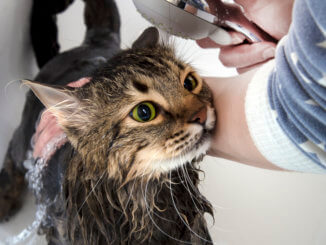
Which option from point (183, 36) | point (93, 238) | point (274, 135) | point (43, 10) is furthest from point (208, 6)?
point (43, 10)

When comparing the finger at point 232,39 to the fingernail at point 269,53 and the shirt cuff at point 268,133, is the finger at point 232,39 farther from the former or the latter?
the shirt cuff at point 268,133

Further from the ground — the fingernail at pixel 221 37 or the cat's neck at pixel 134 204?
the fingernail at pixel 221 37

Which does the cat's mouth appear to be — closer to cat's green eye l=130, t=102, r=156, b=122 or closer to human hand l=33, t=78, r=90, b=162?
cat's green eye l=130, t=102, r=156, b=122

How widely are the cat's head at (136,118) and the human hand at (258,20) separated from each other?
0.66 ft

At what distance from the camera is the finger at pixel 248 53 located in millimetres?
715

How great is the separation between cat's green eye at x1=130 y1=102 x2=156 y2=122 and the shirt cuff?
20 cm

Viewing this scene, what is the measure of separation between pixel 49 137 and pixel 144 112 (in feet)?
1.26

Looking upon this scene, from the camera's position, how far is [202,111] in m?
0.59

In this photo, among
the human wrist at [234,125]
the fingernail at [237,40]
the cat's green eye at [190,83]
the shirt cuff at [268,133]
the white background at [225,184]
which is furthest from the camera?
the white background at [225,184]

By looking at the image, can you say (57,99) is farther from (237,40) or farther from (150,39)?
(237,40)

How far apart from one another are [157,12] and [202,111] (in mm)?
283

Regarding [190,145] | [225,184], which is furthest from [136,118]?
[225,184]

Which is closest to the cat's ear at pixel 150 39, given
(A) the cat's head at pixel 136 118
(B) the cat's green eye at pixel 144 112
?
(A) the cat's head at pixel 136 118

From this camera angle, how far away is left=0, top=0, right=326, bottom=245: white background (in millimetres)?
937
